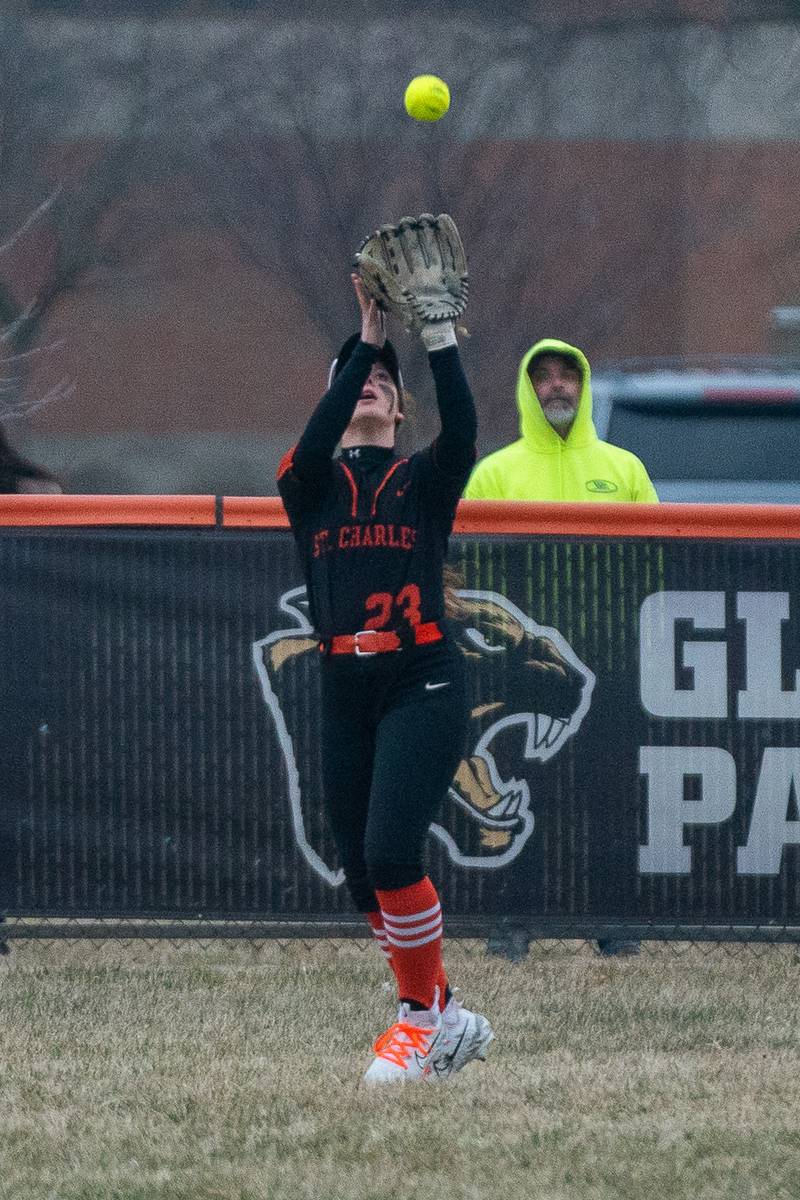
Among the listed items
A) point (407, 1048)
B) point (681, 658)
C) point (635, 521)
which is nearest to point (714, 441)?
point (635, 521)

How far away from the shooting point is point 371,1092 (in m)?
4.96

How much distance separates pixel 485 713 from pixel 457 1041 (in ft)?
6.80

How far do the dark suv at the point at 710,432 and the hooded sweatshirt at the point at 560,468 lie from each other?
6.22 ft

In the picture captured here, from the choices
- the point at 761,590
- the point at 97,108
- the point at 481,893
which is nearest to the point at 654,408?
the point at 761,590

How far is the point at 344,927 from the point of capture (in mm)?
7281

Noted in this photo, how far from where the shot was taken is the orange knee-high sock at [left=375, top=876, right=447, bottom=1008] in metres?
5.27

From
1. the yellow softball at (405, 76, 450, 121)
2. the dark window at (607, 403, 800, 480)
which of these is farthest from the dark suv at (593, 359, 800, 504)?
the yellow softball at (405, 76, 450, 121)

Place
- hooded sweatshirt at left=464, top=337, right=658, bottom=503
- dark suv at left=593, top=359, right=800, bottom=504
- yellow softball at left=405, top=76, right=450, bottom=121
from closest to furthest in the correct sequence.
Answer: yellow softball at left=405, top=76, right=450, bottom=121 < hooded sweatshirt at left=464, top=337, right=658, bottom=503 < dark suv at left=593, top=359, right=800, bottom=504

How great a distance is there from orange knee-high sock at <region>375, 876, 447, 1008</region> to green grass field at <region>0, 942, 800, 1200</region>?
257 mm

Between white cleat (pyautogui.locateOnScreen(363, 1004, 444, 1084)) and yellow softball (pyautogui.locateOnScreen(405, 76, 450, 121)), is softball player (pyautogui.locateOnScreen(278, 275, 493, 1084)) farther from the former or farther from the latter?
yellow softball (pyautogui.locateOnScreen(405, 76, 450, 121))

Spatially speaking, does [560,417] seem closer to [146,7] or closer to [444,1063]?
[444,1063]

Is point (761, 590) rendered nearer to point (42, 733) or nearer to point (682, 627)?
point (682, 627)

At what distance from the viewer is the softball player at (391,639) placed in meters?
5.16

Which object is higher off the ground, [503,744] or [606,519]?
[606,519]
